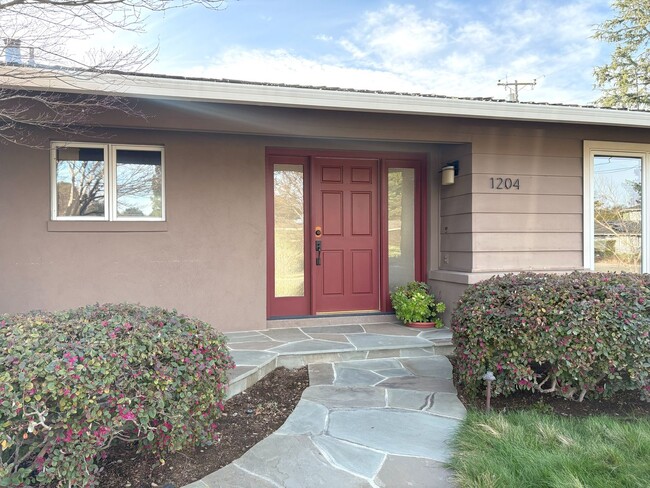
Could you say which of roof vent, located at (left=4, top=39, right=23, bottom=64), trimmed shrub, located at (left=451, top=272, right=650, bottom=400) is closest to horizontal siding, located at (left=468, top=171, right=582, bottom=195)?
trimmed shrub, located at (left=451, top=272, right=650, bottom=400)

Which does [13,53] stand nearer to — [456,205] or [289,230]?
[289,230]

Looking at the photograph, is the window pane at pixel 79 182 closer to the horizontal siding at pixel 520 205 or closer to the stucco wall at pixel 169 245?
the stucco wall at pixel 169 245

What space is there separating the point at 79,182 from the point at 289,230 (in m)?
2.47

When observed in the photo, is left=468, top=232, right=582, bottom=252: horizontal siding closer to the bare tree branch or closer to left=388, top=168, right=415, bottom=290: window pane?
A: left=388, top=168, right=415, bottom=290: window pane

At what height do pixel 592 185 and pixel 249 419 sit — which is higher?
pixel 592 185

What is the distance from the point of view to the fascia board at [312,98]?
3453 millimetres

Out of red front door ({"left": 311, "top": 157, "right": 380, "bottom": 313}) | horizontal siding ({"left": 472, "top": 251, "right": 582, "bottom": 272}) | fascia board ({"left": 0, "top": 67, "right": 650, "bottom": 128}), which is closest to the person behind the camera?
fascia board ({"left": 0, "top": 67, "right": 650, "bottom": 128})

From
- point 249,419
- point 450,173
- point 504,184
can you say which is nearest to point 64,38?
point 249,419

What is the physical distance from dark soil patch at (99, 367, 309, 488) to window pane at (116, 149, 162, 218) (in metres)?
2.59

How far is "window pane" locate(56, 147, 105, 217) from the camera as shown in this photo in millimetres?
4594

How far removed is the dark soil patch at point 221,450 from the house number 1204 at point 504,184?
3.39m

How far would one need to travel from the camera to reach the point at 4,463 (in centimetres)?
185

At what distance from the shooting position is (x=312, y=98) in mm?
3996

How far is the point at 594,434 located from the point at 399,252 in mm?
3503
